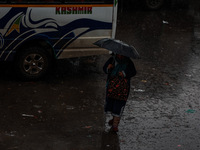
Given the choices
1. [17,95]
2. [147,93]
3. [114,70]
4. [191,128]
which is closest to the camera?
[114,70]

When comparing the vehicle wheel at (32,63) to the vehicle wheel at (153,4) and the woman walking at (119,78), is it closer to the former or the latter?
the woman walking at (119,78)

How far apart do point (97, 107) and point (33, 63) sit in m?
1.80

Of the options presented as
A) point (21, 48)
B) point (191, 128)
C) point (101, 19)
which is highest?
point (101, 19)

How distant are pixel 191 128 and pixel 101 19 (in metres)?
2.99

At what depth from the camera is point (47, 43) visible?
8.41m

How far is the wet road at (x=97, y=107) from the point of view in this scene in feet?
20.9

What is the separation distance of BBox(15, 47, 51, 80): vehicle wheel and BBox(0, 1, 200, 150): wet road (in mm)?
186

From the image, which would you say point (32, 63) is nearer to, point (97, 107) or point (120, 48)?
point (97, 107)

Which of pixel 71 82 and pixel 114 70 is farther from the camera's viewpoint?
pixel 71 82

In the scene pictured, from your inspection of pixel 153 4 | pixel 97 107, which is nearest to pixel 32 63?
pixel 97 107

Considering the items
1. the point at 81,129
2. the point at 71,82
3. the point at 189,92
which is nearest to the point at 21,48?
the point at 71,82

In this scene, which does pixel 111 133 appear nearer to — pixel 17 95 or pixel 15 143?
pixel 15 143

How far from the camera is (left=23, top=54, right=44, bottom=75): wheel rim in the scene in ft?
27.6

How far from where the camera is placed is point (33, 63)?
8.46 meters
